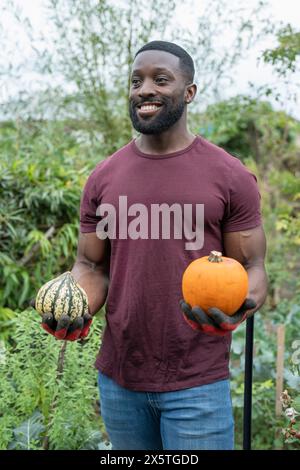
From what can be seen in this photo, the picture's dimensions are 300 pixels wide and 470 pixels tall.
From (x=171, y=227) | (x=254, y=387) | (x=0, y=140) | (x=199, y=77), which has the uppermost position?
(x=199, y=77)

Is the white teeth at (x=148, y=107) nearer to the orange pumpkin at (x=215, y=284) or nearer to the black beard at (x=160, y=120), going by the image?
the black beard at (x=160, y=120)

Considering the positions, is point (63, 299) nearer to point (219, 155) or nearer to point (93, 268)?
point (93, 268)

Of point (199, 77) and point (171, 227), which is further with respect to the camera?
point (199, 77)

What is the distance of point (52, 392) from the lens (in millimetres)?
2984

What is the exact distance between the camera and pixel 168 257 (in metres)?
2.26

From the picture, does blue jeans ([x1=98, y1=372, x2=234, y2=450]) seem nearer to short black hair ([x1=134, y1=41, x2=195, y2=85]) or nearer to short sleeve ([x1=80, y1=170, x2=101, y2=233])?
short sleeve ([x1=80, y1=170, x2=101, y2=233])

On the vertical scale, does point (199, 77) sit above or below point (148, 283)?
above

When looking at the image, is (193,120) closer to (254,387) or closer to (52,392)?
(254,387)

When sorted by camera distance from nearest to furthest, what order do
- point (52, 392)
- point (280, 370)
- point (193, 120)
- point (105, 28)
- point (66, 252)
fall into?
point (52, 392) < point (280, 370) < point (66, 252) < point (105, 28) < point (193, 120)

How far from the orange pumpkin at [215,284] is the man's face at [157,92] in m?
0.50

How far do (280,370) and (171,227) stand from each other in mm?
1773

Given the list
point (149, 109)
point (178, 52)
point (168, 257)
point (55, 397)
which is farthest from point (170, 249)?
point (55, 397)

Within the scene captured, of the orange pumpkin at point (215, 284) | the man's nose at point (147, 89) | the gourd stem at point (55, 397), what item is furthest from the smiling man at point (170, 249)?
the gourd stem at point (55, 397)

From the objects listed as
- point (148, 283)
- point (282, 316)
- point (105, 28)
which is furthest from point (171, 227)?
point (105, 28)
